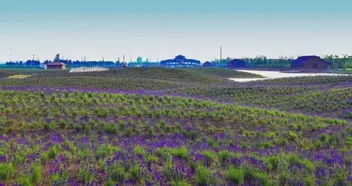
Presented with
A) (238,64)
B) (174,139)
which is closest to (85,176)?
(174,139)

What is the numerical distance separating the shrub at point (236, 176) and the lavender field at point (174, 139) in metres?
0.02

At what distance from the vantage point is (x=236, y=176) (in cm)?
955

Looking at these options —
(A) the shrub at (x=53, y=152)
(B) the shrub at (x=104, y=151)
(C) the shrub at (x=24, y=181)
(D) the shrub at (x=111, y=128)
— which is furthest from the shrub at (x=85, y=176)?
(D) the shrub at (x=111, y=128)

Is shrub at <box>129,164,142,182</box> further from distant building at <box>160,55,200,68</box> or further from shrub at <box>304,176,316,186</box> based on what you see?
distant building at <box>160,55,200,68</box>

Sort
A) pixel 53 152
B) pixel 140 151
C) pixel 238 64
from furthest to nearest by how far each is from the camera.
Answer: pixel 238 64 < pixel 140 151 < pixel 53 152

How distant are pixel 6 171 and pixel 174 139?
10340mm

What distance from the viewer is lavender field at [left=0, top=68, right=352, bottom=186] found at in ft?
31.7

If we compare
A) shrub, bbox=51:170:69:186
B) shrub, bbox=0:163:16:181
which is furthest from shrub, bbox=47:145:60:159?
shrub, bbox=51:170:69:186

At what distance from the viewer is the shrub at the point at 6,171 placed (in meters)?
9.24

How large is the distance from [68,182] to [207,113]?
17666 millimetres

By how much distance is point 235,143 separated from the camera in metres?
18.4

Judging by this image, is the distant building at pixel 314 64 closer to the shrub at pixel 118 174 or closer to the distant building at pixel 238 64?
the distant building at pixel 238 64

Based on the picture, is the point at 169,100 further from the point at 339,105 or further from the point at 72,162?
the point at 72,162

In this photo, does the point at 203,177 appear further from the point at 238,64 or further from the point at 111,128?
the point at 238,64
